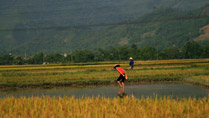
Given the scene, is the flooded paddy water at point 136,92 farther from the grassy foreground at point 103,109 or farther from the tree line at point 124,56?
the tree line at point 124,56

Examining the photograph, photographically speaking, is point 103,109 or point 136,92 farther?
point 136,92

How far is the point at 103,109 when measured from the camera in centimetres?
1308

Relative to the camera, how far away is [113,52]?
148 metres

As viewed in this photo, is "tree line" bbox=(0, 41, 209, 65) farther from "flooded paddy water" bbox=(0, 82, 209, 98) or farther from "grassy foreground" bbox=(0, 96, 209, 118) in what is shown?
"grassy foreground" bbox=(0, 96, 209, 118)

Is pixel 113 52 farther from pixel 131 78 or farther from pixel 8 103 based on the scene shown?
pixel 8 103

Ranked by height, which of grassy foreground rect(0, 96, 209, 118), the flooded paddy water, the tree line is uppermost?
the tree line

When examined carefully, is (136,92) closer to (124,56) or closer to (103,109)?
(103,109)

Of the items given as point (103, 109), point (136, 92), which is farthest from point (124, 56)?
point (103, 109)

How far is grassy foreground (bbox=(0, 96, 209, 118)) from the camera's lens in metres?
12.1

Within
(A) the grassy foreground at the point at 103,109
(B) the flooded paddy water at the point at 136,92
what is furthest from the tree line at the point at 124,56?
(A) the grassy foreground at the point at 103,109

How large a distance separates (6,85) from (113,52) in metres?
118

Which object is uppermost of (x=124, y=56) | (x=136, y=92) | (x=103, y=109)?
(x=124, y=56)

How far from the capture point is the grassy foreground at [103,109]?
1212 centimetres

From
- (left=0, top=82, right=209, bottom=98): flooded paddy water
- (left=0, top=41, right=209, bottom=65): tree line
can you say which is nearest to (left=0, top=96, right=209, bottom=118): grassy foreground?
(left=0, top=82, right=209, bottom=98): flooded paddy water
